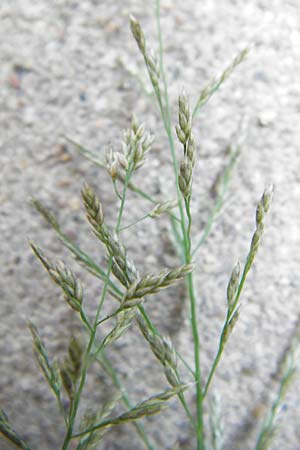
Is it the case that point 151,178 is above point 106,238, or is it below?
above

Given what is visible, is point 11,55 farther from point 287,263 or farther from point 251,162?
point 287,263

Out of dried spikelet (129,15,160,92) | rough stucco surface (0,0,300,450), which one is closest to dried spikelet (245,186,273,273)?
dried spikelet (129,15,160,92)

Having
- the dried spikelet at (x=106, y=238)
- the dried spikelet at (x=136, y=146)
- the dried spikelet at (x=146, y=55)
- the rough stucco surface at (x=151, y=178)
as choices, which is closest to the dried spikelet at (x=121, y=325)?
the dried spikelet at (x=106, y=238)

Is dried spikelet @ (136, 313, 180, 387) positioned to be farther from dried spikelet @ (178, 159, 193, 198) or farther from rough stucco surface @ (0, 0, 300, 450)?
rough stucco surface @ (0, 0, 300, 450)

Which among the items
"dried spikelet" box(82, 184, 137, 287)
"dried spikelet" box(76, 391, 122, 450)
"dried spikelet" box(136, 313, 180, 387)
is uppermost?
"dried spikelet" box(82, 184, 137, 287)

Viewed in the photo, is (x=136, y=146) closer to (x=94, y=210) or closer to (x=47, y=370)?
(x=94, y=210)

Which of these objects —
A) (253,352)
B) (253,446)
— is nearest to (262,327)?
(253,352)

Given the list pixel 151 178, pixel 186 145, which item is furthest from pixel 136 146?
pixel 151 178

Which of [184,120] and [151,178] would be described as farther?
[151,178]
